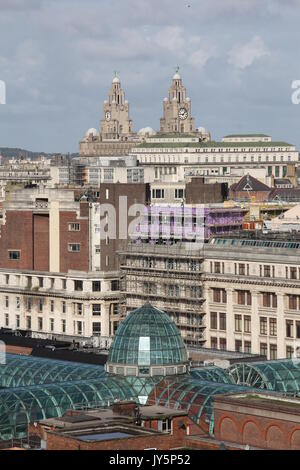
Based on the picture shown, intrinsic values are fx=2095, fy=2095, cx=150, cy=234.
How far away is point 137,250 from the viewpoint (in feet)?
610

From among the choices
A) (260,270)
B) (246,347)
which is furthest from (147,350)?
(246,347)

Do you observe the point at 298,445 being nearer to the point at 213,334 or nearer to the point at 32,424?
the point at 32,424

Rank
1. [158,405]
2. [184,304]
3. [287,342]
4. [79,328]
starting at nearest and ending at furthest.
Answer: [158,405]
[287,342]
[184,304]
[79,328]

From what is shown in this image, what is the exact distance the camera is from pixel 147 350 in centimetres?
12531

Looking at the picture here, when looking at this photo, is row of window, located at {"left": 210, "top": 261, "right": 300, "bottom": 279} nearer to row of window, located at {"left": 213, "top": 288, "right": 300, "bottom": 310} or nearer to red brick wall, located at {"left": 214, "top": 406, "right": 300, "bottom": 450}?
row of window, located at {"left": 213, "top": 288, "right": 300, "bottom": 310}

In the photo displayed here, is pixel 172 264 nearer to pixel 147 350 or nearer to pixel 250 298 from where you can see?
pixel 250 298

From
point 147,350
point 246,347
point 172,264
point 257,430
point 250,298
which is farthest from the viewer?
point 172,264

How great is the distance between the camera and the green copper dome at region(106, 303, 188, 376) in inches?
4926

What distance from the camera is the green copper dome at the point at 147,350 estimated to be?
125125 mm

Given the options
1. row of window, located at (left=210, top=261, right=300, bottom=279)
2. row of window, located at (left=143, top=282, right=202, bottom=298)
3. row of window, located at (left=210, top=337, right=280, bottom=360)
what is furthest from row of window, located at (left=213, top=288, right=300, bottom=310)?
row of window, located at (left=210, top=337, right=280, bottom=360)

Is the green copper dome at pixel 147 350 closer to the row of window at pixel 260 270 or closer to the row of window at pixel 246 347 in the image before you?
the row of window at pixel 246 347

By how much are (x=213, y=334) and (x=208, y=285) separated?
4168 mm
